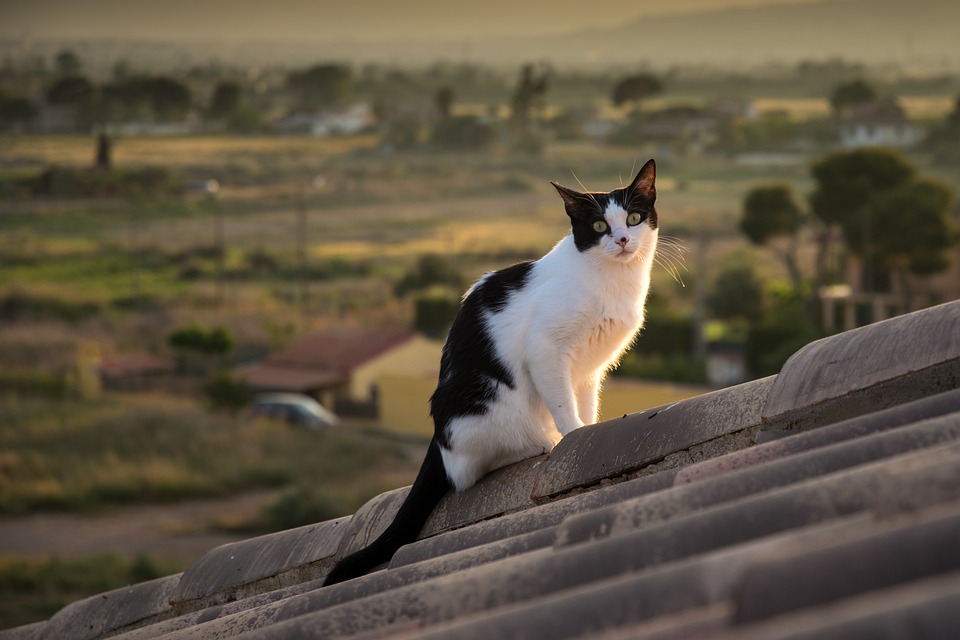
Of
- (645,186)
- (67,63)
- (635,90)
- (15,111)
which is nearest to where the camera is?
(645,186)

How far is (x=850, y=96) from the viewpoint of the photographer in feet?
216

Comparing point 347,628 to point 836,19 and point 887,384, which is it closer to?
point 887,384

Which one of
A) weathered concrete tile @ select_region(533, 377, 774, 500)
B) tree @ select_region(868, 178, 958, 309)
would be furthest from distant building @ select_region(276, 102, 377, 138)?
weathered concrete tile @ select_region(533, 377, 774, 500)

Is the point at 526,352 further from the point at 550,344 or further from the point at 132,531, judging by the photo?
the point at 132,531

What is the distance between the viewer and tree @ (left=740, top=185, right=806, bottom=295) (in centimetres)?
3603

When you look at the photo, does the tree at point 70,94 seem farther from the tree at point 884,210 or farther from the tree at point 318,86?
the tree at point 884,210

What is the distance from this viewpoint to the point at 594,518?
1856 millimetres

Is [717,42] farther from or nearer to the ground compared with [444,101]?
farther from the ground

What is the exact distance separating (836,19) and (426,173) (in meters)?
119

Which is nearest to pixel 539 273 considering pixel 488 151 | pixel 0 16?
pixel 488 151

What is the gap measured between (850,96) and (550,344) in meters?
67.1

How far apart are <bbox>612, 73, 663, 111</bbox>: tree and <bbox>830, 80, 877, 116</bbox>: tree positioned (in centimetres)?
1369

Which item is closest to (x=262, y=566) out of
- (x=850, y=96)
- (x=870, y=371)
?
(x=870, y=371)

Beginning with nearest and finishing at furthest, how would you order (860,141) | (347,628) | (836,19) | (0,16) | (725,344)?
(347,628) → (725,344) → (860,141) → (0,16) → (836,19)
